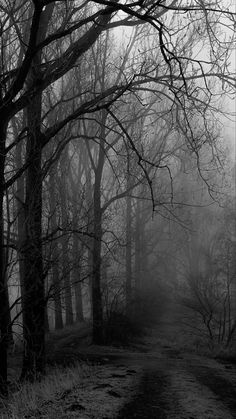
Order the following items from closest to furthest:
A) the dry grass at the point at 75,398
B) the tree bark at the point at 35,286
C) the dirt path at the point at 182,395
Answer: the dry grass at the point at 75,398 < the dirt path at the point at 182,395 < the tree bark at the point at 35,286

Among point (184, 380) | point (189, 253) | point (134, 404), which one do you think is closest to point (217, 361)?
point (184, 380)

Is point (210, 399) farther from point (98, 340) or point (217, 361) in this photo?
point (98, 340)

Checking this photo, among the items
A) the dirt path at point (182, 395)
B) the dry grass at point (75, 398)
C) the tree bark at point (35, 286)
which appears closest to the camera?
the dry grass at point (75, 398)

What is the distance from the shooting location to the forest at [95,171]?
768 centimetres

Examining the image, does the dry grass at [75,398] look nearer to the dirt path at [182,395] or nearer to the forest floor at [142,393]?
the forest floor at [142,393]

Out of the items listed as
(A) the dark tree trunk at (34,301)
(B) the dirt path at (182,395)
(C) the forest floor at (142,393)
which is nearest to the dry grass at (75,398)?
(C) the forest floor at (142,393)

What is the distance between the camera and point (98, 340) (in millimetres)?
16594

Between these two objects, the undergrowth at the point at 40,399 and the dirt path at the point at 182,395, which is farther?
the dirt path at the point at 182,395

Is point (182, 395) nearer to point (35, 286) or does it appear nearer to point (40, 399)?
point (40, 399)

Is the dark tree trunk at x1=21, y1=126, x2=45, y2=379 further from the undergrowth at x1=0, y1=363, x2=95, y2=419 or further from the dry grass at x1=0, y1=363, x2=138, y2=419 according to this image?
the undergrowth at x1=0, y1=363, x2=95, y2=419

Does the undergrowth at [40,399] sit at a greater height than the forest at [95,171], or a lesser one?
lesser

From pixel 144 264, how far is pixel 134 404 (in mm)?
21879

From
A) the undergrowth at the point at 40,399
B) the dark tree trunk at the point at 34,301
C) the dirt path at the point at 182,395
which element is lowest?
the dirt path at the point at 182,395

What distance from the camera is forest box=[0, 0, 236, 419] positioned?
768cm
